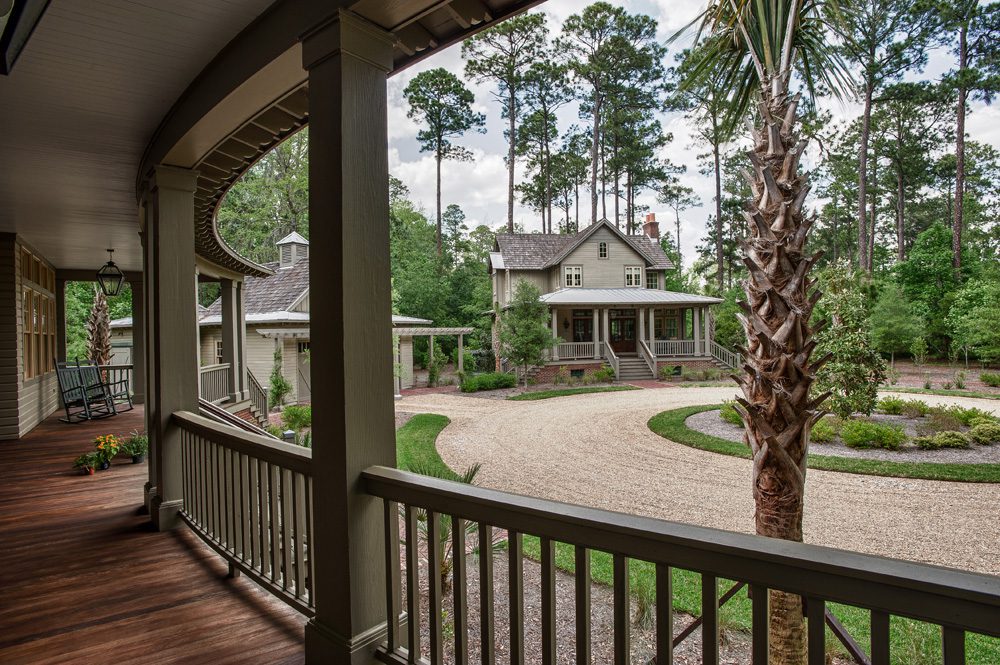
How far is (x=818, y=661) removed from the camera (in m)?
1.14

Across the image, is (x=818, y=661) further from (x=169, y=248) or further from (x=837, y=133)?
(x=837, y=133)

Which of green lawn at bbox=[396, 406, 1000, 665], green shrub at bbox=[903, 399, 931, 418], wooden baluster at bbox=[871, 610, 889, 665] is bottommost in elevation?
green lawn at bbox=[396, 406, 1000, 665]

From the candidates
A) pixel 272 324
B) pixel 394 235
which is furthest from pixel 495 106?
pixel 272 324

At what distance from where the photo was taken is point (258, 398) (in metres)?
13.6

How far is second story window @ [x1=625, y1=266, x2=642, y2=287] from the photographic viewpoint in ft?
81.0

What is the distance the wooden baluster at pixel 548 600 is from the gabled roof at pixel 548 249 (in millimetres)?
22759

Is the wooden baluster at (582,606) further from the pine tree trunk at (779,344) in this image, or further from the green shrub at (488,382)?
the green shrub at (488,382)

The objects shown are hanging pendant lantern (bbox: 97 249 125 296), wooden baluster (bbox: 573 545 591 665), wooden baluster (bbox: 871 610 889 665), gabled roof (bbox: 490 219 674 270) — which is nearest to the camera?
wooden baluster (bbox: 871 610 889 665)

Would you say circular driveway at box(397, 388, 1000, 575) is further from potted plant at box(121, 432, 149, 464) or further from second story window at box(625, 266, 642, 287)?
second story window at box(625, 266, 642, 287)

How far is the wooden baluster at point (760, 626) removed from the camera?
1.21 metres

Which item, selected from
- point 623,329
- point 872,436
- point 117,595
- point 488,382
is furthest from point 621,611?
point 623,329

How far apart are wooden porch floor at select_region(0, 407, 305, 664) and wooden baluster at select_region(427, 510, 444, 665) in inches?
31.4

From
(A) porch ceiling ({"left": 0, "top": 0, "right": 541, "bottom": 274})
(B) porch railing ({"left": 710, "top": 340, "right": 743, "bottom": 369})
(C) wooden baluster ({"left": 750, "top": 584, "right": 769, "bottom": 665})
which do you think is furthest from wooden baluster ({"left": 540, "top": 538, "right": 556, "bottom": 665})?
(B) porch railing ({"left": 710, "top": 340, "right": 743, "bottom": 369})

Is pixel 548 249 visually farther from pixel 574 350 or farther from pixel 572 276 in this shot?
pixel 574 350
